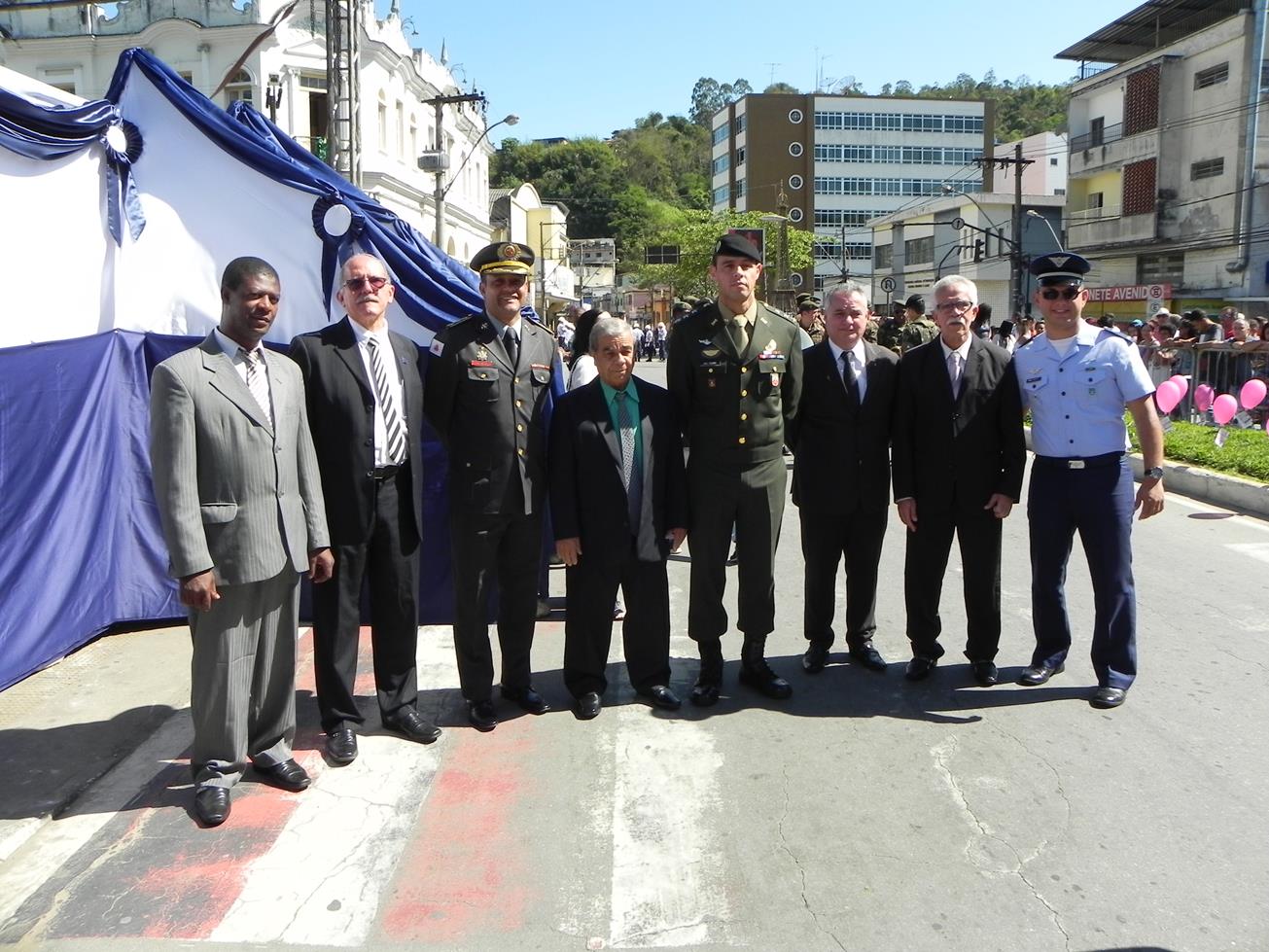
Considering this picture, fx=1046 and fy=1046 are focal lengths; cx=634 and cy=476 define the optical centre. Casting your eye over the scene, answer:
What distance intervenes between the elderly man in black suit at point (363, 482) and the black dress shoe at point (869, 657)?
2289 mm

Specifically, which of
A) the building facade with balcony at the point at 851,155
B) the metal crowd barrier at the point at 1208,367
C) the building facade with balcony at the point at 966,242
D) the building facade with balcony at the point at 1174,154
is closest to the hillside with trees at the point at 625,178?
the building facade with balcony at the point at 851,155

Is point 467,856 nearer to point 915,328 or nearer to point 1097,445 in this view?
point 1097,445

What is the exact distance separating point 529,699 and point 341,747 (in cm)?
95

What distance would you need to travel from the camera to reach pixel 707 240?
63.7m

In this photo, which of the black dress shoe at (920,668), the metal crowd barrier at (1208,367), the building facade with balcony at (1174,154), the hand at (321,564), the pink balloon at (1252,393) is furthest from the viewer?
the building facade with balcony at (1174,154)

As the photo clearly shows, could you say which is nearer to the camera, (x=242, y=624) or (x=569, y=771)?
(x=242, y=624)

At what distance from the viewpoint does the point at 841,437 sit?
522 centimetres

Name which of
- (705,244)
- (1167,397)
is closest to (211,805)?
(1167,397)

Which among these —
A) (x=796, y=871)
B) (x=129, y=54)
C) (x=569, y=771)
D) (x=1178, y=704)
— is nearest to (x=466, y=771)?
(x=569, y=771)

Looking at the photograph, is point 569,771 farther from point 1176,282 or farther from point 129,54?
point 1176,282

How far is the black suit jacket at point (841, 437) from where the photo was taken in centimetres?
522

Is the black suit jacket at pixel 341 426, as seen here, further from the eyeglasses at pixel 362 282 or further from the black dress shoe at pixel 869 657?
the black dress shoe at pixel 869 657

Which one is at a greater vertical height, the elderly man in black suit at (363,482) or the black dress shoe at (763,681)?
the elderly man in black suit at (363,482)

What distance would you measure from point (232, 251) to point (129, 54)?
125 cm
